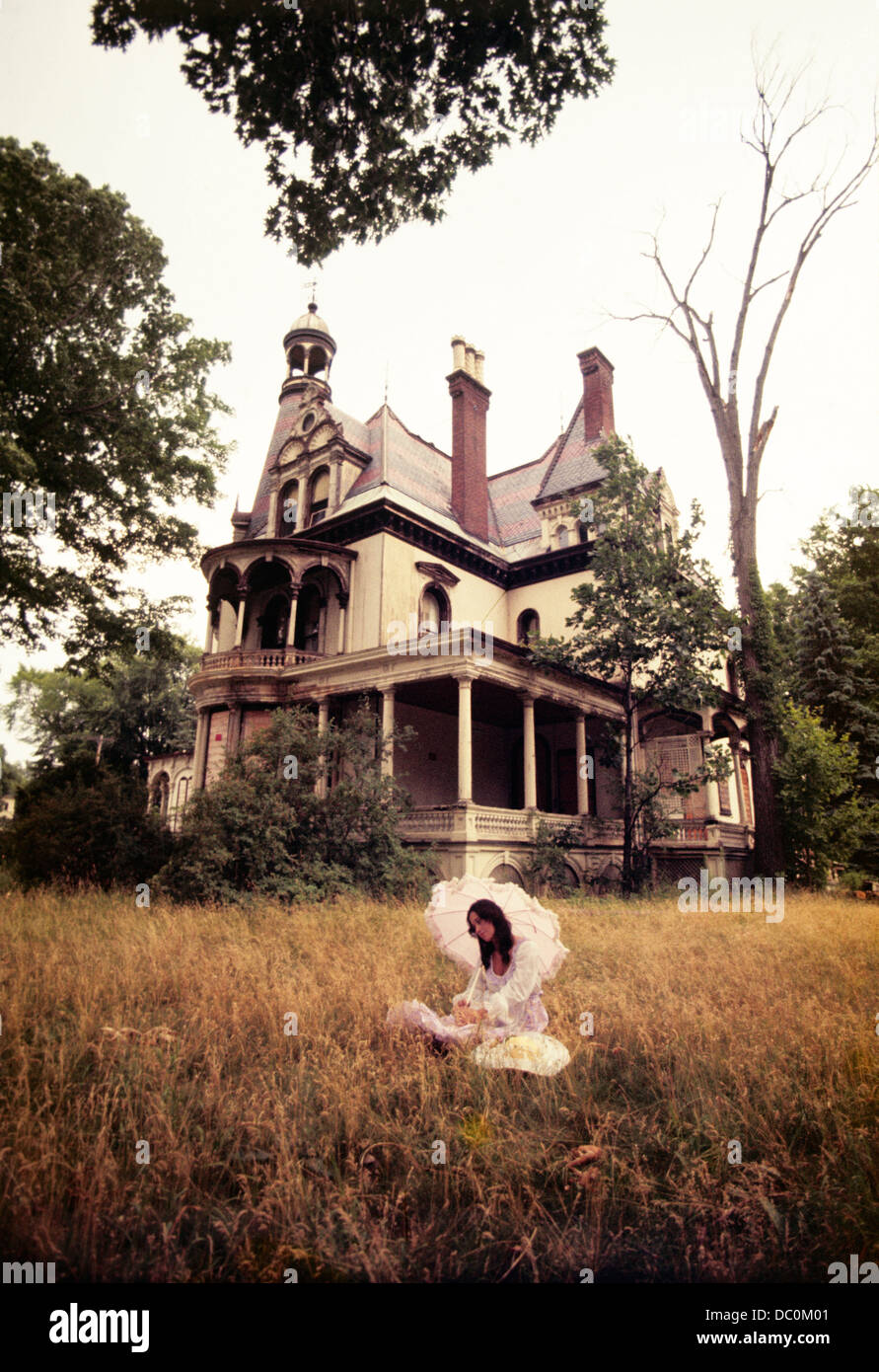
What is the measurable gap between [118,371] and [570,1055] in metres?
15.4

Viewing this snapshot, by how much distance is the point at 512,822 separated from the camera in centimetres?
1638

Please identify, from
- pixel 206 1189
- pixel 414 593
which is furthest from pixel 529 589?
pixel 206 1189

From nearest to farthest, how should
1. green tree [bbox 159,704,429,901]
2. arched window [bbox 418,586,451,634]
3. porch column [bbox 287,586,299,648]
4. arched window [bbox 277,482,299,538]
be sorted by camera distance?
green tree [bbox 159,704,429,901] → porch column [bbox 287,586,299,648] → arched window [bbox 418,586,451,634] → arched window [bbox 277,482,299,538]

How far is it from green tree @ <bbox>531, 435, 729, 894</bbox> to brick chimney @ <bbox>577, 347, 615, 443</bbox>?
852cm

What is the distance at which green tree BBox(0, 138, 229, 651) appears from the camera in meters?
12.5

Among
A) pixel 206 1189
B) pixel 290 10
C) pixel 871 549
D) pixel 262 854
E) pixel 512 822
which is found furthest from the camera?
pixel 871 549

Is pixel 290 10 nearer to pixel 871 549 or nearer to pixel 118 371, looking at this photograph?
pixel 118 371

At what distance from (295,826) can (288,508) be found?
48.7ft

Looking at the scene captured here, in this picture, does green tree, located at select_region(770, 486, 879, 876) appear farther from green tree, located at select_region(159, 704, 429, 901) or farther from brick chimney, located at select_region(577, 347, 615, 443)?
green tree, located at select_region(159, 704, 429, 901)

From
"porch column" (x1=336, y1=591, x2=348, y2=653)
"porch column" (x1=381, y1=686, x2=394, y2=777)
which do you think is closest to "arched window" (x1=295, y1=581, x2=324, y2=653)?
"porch column" (x1=336, y1=591, x2=348, y2=653)

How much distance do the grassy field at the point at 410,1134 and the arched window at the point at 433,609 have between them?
16.1m

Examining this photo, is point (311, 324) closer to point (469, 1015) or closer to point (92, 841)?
point (92, 841)

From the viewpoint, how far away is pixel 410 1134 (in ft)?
10.5

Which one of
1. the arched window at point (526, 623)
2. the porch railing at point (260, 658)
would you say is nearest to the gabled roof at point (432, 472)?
the arched window at point (526, 623)
